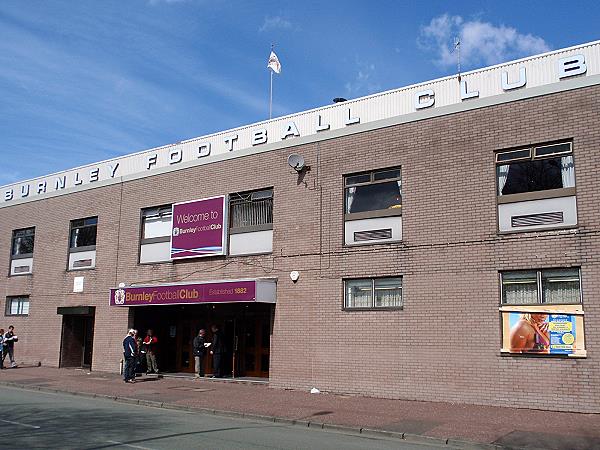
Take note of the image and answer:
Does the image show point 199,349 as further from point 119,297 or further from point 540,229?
point 540,229

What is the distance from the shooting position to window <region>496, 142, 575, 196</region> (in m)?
14.6

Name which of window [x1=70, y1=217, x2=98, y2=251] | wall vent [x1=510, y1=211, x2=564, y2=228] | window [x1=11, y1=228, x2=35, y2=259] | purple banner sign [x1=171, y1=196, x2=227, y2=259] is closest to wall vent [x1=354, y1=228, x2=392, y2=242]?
wall vent [x1=510, y1=211, x2=564, y2=228]

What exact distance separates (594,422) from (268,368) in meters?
10.5

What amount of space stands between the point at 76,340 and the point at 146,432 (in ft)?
53.2

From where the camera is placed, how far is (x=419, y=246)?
53.7ft

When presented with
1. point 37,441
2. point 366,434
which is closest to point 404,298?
point 366,434

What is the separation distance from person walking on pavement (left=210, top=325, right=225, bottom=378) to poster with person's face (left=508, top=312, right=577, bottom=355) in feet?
32.5

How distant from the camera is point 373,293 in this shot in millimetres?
17141

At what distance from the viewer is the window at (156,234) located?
22.3 metres

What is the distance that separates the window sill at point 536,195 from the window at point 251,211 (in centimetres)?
716

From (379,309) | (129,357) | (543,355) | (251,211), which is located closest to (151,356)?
(129,357)

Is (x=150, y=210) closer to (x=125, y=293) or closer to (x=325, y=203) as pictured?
(x=125, y=293)

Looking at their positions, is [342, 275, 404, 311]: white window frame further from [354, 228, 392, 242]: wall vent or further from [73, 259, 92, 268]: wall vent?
[73, 259, 92, 268]: wall vent

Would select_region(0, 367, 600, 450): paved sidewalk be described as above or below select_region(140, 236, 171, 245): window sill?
below
